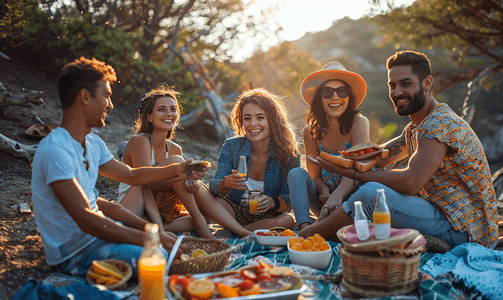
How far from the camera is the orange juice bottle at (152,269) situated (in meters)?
1.92

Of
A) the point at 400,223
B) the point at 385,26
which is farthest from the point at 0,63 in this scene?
the point at 400,223

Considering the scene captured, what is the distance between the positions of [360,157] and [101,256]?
2336 mm

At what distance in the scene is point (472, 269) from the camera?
9.34 ft

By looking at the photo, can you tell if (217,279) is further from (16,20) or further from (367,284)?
(16,20)

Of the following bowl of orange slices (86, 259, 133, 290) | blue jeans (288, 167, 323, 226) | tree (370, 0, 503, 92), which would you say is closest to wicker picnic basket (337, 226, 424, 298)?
bowl of orange slices (86, 259, 133, 290)

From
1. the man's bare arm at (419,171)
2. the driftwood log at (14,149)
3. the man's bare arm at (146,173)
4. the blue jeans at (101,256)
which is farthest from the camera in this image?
the driftwood log at (14,149)

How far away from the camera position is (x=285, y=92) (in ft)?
50.9

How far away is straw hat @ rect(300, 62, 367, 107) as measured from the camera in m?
4.47

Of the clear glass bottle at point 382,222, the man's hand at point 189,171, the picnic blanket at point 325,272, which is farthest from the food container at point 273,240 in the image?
the clear glass bottle at point 382,222

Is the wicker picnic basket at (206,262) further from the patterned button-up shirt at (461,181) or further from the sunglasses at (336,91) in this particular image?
the sunglasses at (336,91)

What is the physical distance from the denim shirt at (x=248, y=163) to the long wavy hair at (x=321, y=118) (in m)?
0.42

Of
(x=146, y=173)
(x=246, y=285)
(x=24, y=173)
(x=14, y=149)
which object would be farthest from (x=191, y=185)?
(x=14, y=149)

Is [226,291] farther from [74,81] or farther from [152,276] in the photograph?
[74,81]

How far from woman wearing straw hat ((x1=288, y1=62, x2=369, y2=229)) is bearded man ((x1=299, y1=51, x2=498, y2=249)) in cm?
84
